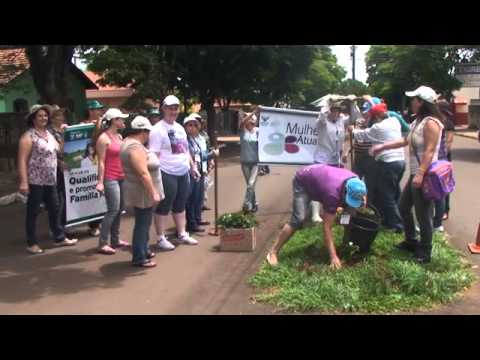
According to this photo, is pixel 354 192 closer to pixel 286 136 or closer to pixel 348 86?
pixel 286 136

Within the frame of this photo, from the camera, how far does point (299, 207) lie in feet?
20.2

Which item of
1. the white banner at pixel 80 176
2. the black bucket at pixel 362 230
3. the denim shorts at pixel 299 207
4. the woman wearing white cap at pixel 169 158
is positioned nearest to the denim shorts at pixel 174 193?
the woman wearing white cap at pixel 169 158

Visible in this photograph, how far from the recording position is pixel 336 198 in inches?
227

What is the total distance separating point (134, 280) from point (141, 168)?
1170 millimetres

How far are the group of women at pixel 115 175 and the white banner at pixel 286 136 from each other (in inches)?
73.0

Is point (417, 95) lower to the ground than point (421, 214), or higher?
higher

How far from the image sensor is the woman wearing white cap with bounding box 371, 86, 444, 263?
5805 mm

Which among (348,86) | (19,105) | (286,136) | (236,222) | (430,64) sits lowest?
(236,222)

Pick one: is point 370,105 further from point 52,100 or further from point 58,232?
point 52,100

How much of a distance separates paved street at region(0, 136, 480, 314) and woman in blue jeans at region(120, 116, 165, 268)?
0.31 metres

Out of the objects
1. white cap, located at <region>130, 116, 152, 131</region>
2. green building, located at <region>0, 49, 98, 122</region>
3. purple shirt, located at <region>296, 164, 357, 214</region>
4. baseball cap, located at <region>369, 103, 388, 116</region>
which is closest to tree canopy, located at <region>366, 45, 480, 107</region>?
green building, located at <region>0, 49, 98, 122</region>

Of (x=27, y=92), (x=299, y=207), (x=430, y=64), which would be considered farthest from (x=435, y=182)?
(x=430, y=64)
